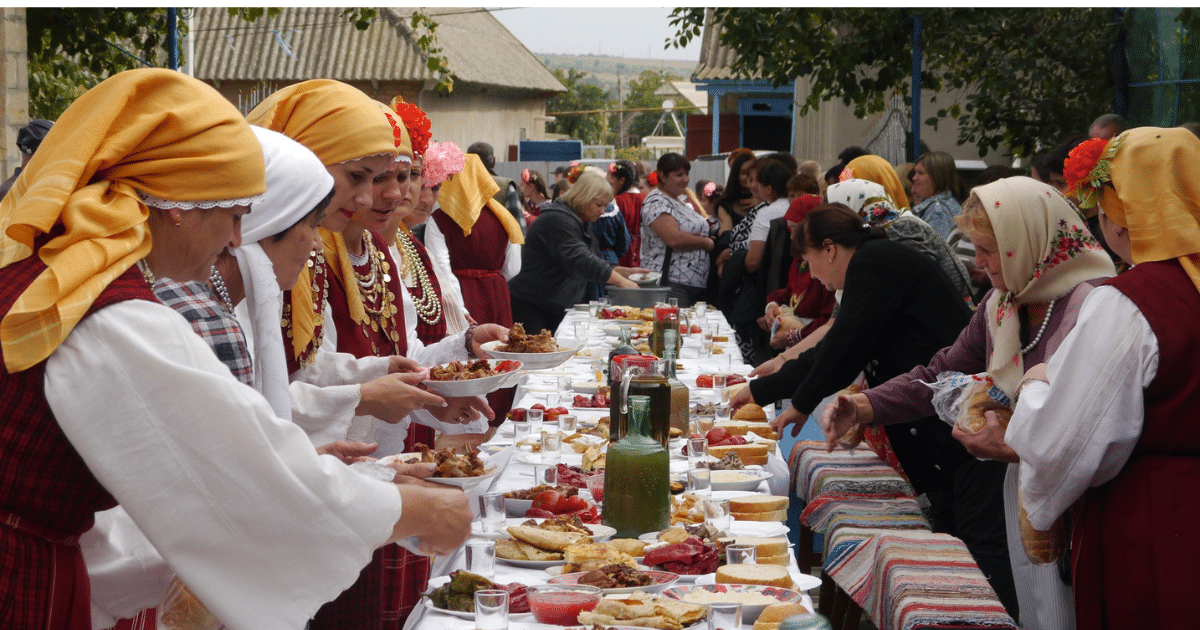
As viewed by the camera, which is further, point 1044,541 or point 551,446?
point 551,446

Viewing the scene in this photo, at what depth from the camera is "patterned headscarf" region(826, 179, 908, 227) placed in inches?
178

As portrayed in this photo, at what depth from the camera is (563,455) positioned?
11.0 feet

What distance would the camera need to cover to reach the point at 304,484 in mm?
1594

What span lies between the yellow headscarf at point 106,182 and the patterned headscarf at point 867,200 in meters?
3.26

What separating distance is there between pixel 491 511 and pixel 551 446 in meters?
0.88

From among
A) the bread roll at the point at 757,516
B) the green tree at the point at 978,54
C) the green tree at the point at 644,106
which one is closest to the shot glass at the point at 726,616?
the bread roll at the point at 757,516

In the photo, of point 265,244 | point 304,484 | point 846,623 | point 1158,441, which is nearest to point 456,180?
point 846,623

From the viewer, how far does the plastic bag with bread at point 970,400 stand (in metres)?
3.14

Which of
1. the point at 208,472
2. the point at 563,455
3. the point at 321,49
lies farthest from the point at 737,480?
the point at 321,49

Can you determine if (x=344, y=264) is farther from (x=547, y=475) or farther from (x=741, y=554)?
(x=741, y=554)

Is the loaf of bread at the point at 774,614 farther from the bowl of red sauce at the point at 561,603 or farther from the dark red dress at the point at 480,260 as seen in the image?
the dark red dress at the point at 480,260

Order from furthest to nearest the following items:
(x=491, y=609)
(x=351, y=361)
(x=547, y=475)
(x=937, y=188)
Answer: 1. (x=937, y=188)
2. (x=351, y=361)
3. (x=547, y=475)
4. (x=491, y=609)

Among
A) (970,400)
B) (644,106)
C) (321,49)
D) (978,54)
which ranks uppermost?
(644,106)

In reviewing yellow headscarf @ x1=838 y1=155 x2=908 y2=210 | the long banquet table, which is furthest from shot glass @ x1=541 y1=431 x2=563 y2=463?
yellow headscarf @ x1=838 y1=155 x2=908 y2=210
